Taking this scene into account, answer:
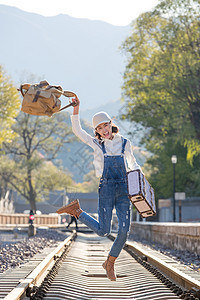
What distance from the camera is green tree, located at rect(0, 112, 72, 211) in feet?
184

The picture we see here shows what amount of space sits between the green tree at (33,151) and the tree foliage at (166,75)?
73.1 ft

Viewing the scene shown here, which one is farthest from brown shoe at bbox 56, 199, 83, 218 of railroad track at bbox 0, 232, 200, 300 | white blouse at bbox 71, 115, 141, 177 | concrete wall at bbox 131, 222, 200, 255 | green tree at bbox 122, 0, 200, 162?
green tree at bbox 122, 0, 200, 162

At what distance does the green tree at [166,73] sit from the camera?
94.7 ft

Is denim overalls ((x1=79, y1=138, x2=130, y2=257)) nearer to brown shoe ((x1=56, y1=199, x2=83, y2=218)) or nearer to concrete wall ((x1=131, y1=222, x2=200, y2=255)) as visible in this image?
brown shoe ((x1=56, y1=199, x2=83, y2=218))

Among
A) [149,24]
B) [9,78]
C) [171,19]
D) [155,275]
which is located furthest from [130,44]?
[155,275]

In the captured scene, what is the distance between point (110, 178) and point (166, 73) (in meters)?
25.0

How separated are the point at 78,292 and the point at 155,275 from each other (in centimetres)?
177

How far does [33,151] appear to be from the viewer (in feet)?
190

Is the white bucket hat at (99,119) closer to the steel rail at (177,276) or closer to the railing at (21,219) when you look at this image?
the steel rail at (177,276)

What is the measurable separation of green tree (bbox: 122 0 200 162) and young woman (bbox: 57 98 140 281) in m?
23.2

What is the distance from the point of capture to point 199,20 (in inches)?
1211

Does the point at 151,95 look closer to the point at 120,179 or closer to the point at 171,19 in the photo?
the point at 171,19

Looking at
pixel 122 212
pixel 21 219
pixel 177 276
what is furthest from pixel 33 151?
pixel 122 212

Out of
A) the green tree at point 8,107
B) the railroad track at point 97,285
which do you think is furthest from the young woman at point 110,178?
the green tree at point 8,107
